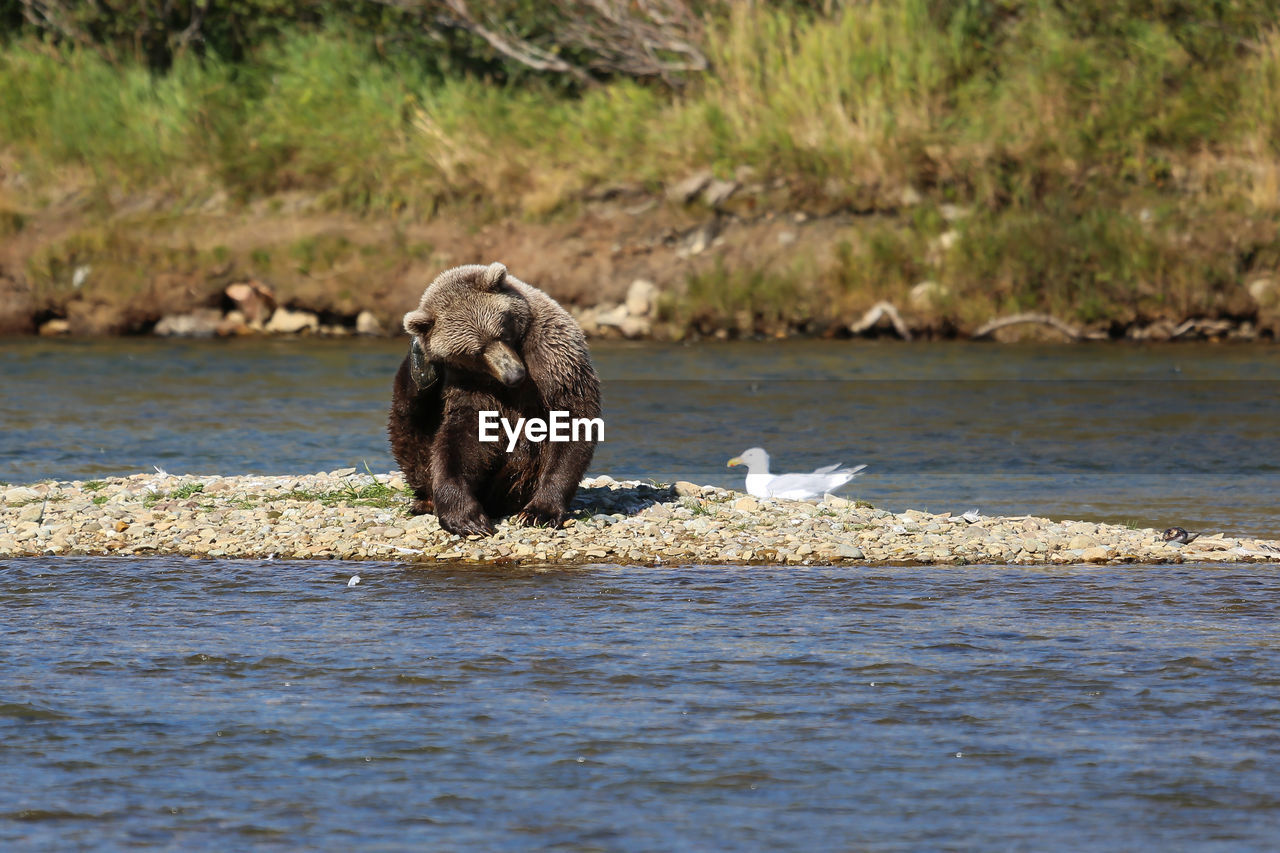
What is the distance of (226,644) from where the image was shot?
21.0ft

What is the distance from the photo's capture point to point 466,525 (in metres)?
8.34

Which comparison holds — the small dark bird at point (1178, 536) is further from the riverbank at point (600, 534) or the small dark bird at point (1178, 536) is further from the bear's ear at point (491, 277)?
the bear's ear at point (491, 277)

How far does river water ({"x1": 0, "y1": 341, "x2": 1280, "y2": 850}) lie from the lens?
14.7 feet

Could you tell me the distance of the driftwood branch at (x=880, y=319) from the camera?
18.2 metres

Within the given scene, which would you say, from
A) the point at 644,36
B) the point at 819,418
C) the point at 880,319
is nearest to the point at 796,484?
the point at 819,418

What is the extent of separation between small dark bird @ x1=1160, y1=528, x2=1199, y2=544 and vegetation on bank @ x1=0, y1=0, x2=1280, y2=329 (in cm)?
943

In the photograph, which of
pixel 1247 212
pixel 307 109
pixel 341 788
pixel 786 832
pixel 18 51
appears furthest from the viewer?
pixel 18 51

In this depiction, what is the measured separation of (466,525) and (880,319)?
10719 mm

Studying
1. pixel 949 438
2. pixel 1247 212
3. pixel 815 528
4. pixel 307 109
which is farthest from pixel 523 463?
pixel 307 109

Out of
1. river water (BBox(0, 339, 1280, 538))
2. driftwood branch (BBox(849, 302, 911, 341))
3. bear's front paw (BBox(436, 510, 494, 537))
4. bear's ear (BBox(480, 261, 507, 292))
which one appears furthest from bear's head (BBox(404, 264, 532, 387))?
driftwood branch (BBox(849, 302, 911, 341))

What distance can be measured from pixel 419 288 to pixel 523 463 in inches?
439

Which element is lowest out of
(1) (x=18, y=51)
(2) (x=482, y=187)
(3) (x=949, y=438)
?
(3) (x=949, y=438)

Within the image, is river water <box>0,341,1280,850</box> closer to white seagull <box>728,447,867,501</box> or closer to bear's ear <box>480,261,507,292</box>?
white seagull <box>728,447,867,501</box>

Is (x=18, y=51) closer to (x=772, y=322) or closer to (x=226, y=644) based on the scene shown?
(x=772, y=322)
